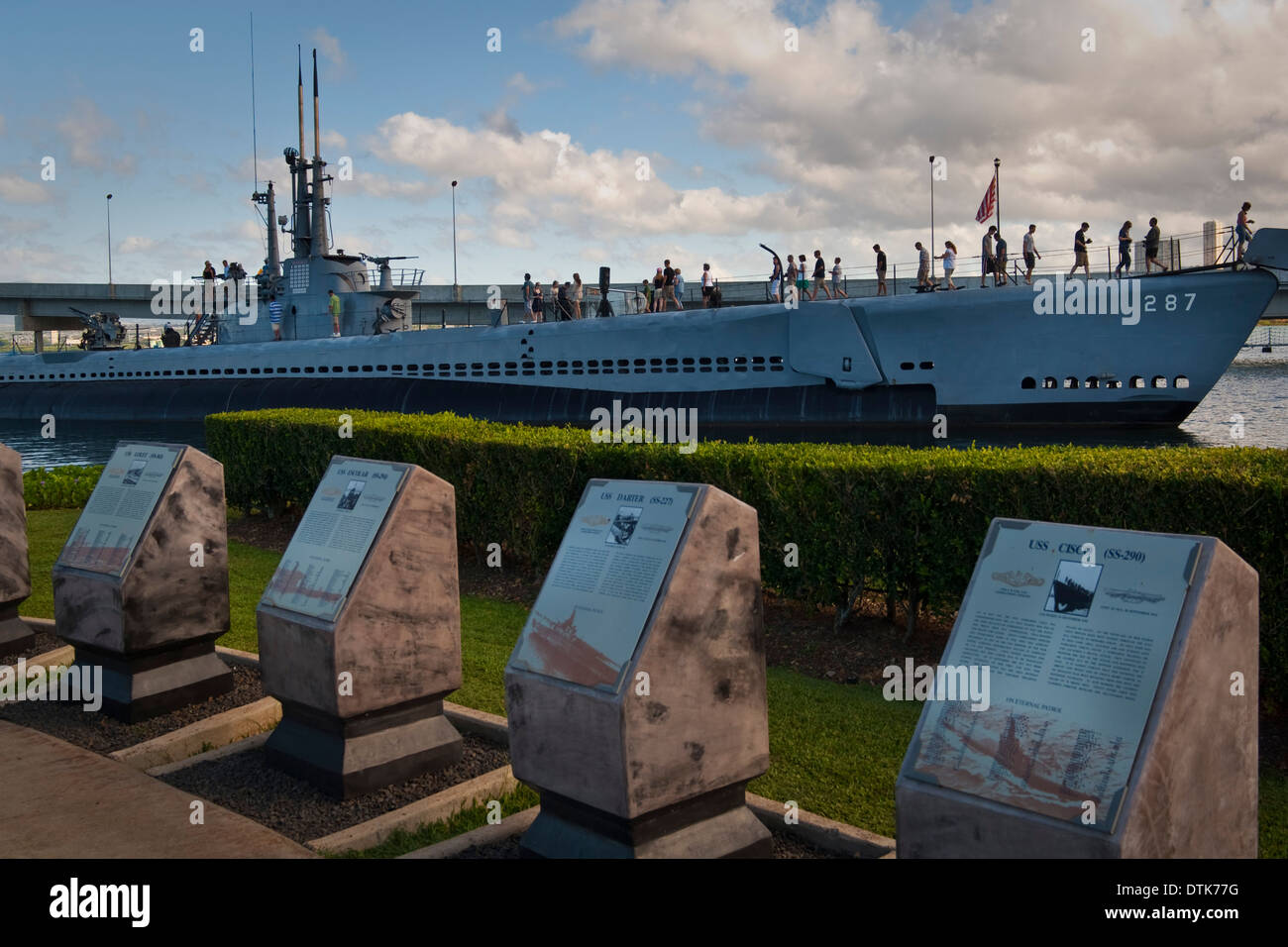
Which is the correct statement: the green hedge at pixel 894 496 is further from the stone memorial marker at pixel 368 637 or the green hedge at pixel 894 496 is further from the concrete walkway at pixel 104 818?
the concrete walkway at pixel 104 818

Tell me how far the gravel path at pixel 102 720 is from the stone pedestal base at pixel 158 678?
63mm

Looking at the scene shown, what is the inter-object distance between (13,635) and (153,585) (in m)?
2.51

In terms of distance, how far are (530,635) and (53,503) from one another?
49.3 ft

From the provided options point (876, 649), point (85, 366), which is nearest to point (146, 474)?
point (876, 649)

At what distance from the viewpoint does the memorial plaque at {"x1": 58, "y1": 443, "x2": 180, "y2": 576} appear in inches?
278

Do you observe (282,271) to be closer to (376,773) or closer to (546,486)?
(546,486)

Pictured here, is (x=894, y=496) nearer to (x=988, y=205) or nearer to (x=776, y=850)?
(x=776, y=850)

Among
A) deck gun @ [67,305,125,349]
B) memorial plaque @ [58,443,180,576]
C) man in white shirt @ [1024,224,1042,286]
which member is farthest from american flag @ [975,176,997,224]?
deck gun @ [67,305,125,349]

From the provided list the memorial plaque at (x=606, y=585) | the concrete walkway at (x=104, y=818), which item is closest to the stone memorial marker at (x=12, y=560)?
the concrete walkway at (x=104, y=818)

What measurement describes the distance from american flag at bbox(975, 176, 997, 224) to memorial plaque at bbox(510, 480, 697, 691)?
2394cm

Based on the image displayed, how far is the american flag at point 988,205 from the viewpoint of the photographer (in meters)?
26.2

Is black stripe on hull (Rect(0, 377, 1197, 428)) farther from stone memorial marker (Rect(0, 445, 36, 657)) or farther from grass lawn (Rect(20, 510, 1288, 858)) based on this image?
stone memorial marker (Rect(0, 445, 36, 657))
